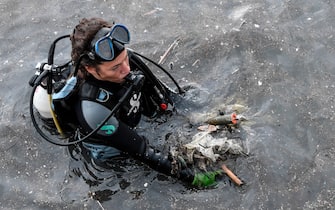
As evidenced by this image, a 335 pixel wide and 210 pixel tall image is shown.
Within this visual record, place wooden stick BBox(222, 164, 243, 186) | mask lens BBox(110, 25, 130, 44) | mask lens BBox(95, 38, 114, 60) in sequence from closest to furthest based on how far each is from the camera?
mask lens BBox(95, 38, 114, 60)
mask lens BBox(110, 25, 130, 44)
wooden stick BBox(222, 164, 243, 186)

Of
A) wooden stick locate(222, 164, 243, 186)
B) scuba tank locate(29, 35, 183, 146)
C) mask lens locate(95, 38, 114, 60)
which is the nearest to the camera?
mask lens locate(95, 38, 114, 60)

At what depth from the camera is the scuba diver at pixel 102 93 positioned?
4.09m

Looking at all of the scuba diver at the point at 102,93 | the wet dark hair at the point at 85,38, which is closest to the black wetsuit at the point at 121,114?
the scuba diver at the point at 102,93

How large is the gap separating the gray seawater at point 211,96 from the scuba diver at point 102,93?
0.33 m

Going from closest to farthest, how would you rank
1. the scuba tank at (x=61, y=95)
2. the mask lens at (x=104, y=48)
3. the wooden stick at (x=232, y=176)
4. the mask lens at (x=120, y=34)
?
the mask lens at (x=104, y=48) < the mask lens at (x=120, y=34) < the scuba tank at (x=61, y=95) < the wooden stick at (x=232, y=176)

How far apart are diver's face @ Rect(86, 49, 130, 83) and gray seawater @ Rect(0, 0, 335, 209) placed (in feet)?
3.74

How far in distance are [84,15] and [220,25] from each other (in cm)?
200

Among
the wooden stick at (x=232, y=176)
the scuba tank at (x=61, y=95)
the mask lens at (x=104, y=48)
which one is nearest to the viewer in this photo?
the mask lens at (x=104, y=48)

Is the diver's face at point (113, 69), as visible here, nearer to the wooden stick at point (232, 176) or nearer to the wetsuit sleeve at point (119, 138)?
the wetsuit sleeve at point (119, 138)

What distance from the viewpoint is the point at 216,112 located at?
527cm

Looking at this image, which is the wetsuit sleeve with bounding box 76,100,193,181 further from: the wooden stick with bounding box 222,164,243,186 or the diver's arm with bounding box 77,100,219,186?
the wooden stick with bounding box 222,164,243,186

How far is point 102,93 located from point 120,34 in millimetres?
569

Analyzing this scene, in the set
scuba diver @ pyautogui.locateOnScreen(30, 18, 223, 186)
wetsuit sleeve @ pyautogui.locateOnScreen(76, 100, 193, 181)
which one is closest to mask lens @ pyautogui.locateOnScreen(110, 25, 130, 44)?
scuba diver @ pyautogui.locateOnScreen(30, 18, 223, 186)

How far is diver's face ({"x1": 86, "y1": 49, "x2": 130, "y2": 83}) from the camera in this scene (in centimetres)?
415
